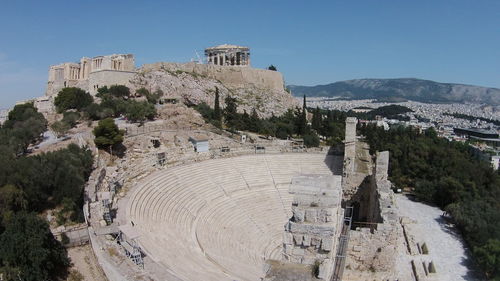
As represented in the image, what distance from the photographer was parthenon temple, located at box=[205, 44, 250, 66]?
6644 cm

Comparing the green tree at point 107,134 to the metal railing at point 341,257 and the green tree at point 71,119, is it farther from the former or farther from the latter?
the metal railing at point 341,257

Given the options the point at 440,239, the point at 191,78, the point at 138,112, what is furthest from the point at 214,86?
the point at 440,239

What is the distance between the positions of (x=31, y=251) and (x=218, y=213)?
1042cm

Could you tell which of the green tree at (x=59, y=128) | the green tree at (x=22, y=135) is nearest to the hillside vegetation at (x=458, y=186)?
the green tree at (x=22, y=135)

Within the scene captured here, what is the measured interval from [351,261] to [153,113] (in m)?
27.1

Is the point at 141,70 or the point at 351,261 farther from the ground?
the point at 141,70

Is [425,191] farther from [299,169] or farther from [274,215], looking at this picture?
[274,215]

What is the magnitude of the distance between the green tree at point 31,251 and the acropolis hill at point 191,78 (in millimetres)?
38083

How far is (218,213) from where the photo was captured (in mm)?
19125

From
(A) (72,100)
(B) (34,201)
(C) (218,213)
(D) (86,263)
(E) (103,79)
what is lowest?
(C) (218,213)

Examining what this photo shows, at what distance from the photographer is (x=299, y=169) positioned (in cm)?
2633

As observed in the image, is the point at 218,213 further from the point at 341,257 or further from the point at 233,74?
the point at 233,74

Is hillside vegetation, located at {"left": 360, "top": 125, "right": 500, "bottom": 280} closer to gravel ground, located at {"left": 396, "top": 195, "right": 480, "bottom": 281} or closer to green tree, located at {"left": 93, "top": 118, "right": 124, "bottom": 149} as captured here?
gravel ground, located at {"left": 396, "top": 195, "right": 480, "bottom": 281}

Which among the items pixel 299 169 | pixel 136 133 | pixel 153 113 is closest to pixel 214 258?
pixel 299 169
